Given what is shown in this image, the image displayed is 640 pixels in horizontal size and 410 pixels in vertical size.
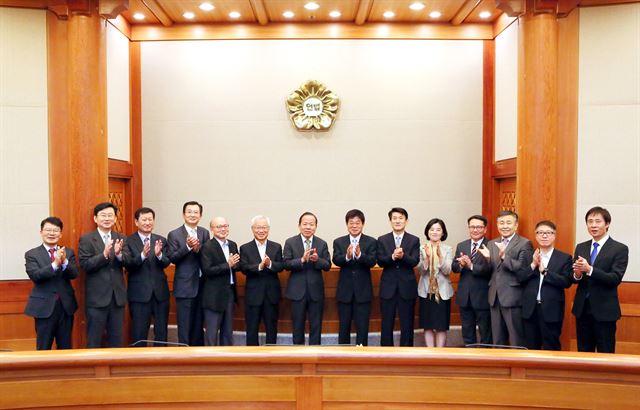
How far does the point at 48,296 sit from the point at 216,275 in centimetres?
132

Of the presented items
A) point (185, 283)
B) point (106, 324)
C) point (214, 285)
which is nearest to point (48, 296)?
point (106, 324)

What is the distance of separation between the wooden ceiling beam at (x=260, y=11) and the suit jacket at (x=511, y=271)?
336 cm

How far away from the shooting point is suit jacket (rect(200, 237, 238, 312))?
5.07 meters

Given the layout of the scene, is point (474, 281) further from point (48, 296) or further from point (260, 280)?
point (48, 296)

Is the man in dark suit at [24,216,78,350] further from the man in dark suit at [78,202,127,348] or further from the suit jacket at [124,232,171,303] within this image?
the suit jacket at [124,232,171,303]

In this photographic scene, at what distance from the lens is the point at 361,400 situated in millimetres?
2775

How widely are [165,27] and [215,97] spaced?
0.96m

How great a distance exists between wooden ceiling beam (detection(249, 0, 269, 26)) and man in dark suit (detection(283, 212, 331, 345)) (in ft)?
7.36

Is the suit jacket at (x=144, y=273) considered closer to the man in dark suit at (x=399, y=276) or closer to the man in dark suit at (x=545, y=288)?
the man in dark suit at (x=399, y=276)

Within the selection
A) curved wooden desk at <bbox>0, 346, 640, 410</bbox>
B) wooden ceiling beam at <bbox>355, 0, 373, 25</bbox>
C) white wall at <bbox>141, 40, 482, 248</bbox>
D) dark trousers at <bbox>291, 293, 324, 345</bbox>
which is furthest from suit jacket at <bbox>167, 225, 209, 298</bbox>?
wooden ceiling beam at <bbox>355, 0, 373, 25</bbox>

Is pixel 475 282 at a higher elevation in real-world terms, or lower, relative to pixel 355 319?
higher

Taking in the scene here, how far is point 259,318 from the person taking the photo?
5320 mm

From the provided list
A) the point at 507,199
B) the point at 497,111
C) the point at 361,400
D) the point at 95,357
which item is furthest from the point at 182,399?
the point at 497,111

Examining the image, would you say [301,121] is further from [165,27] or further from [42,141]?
[42,141]
